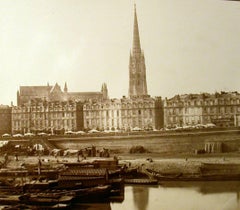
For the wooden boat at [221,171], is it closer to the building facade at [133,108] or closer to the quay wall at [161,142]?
the quay wall at [161,142]

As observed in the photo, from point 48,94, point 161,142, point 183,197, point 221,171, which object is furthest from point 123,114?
point 221,171

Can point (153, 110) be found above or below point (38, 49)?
below

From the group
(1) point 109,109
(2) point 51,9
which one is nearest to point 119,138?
(1) point 109,109

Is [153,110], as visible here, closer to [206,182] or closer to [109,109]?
[109,109]

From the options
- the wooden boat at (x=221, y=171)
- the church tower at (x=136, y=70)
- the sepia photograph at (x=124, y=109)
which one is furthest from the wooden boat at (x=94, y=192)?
the wooden boat at (x=221, y=171)

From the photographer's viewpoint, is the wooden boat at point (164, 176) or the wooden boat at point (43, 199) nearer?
the wooden boat at point (43, 199)
